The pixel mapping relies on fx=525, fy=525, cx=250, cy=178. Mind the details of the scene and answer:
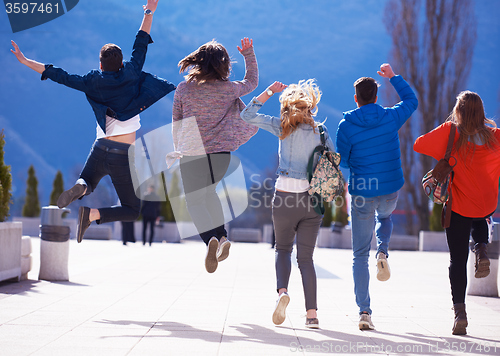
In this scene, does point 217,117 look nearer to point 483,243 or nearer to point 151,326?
point 151,326

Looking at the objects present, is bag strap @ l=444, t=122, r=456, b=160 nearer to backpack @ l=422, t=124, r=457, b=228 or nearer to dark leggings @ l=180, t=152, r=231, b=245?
backpack @ l=422, t=124, r=457, b=228

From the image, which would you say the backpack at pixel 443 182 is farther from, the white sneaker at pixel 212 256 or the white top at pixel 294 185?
the white sneaker at pixel 212 256

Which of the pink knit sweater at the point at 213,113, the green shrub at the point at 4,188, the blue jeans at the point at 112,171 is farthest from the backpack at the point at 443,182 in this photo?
the green shrub at the point at 4,188

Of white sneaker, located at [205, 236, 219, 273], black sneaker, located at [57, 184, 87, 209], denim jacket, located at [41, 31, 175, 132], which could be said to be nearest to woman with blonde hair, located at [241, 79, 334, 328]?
white sneaker, located at [205, 236, 219, 273]

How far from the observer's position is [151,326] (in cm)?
444

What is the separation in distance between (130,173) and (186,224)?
21.7m

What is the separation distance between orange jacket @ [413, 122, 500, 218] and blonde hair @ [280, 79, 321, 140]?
3.33ft

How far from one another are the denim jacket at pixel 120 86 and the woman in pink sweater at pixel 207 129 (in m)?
0.37

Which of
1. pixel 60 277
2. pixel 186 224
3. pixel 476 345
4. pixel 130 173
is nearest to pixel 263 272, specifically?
pixel 60 277

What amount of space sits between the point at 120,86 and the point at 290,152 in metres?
1.84

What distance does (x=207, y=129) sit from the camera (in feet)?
16.5

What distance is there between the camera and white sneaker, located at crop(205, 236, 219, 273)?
15.7ft

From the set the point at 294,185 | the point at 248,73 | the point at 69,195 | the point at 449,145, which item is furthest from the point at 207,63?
the point at 449,145

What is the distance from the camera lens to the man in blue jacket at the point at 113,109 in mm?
5023
